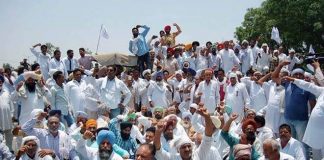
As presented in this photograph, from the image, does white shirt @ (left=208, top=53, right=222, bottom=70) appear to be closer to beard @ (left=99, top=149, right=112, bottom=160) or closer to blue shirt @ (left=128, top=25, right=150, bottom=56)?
blue shirt @ (left=128, top=25, right=150, bottom=56)

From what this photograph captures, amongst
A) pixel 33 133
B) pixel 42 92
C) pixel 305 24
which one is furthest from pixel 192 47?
pixel 305 24

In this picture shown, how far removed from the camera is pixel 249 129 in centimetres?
662

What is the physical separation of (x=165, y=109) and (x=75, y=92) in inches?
83.3

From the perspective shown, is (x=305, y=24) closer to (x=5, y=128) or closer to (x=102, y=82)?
(x=102, y=82)

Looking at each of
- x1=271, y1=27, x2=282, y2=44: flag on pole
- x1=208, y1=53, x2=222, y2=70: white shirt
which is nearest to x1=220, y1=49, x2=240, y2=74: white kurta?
x1=208, y1=53, x2=222, y2=70: white shirt

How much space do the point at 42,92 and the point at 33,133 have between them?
→ 2.44 m

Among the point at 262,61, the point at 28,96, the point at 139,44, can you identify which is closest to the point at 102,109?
the point at 28,96

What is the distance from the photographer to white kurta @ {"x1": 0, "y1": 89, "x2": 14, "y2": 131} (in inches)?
396

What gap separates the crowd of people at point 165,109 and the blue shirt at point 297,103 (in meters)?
0.02

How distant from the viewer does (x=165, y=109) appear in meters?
11.0

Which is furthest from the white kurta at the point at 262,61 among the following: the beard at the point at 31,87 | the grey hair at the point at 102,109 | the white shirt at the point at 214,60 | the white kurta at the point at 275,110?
the beard at the point at 31,87

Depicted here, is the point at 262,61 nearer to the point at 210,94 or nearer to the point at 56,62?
the point at 210,94

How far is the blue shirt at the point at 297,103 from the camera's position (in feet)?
29.7

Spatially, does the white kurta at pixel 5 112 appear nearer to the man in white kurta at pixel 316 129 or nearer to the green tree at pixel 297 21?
the man in white kurta at pixel 316 129
